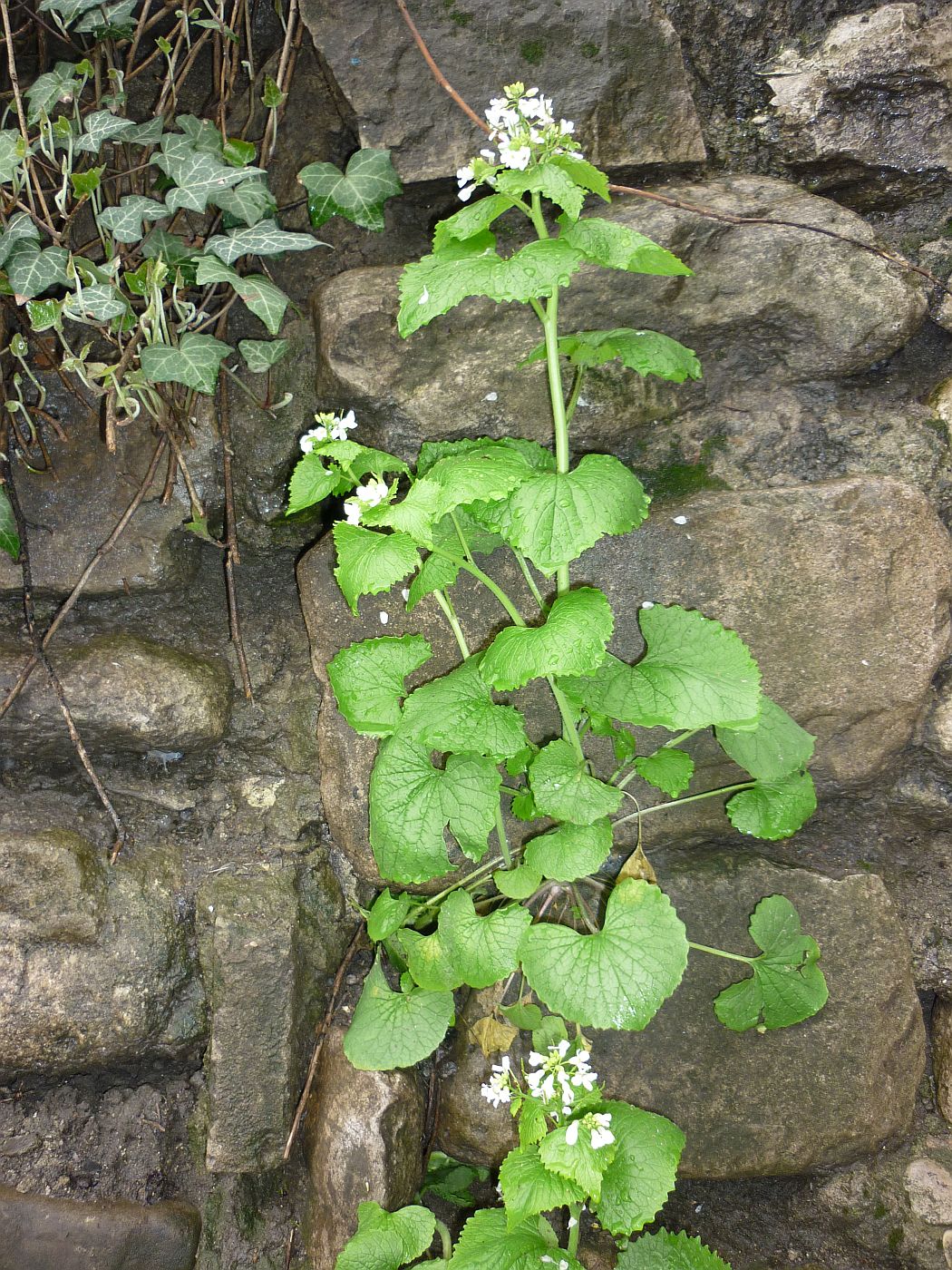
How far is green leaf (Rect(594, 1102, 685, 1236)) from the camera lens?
4.49ft

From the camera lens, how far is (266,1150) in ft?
5.73

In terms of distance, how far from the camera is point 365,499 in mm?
1313

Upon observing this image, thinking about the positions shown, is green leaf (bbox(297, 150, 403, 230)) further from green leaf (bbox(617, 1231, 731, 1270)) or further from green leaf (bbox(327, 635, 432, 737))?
green leaf (bbox(617, 1231, 731, 1270))

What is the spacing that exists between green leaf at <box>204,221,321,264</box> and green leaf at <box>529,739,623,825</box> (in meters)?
1.06

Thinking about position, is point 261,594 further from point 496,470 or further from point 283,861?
point 496,470

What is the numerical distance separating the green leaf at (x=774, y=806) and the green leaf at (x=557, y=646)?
1.83ft

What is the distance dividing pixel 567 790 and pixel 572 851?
0.32 ft

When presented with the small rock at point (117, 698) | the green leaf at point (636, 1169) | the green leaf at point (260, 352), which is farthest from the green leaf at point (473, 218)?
the green leaf at point (636, 1169)

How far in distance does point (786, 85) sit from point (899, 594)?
1067 mm

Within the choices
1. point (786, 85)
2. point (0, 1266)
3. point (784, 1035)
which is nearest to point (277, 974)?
point (0, 1266)

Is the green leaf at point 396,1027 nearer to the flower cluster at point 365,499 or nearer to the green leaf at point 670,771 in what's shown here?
the green leaf at point 670,771

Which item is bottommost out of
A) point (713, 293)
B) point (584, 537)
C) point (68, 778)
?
point (68, 778)

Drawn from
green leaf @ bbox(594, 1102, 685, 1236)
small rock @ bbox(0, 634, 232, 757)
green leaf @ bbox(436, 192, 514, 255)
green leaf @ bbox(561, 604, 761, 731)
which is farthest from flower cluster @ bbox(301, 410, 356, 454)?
green leaf @ bbox(594, 1102, 685, 1236)

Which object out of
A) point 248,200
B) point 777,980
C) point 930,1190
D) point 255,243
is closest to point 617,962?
point 777,980
